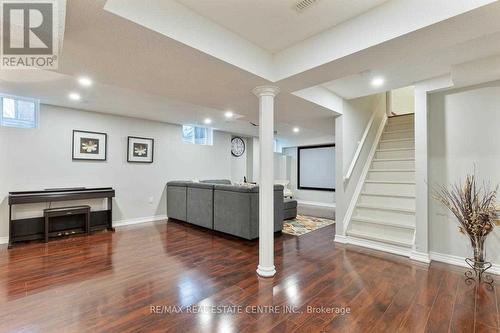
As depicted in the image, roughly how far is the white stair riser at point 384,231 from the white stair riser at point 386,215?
5.1 inches

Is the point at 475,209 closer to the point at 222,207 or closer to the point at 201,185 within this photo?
the point at 222,207

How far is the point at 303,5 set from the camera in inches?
72.1

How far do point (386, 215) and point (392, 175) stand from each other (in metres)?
0.85

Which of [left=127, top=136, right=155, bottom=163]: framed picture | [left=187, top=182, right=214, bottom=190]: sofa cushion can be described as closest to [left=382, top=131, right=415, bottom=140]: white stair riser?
[left=187, top=182, right=214, bottom=190]: sofa cushion

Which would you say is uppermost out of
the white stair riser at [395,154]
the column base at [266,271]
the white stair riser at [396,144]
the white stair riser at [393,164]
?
the white stair riser at [396,144]

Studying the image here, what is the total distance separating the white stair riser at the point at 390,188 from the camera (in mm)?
4022

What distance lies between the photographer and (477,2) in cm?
146

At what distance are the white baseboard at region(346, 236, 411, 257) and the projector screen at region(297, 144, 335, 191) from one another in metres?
4.14

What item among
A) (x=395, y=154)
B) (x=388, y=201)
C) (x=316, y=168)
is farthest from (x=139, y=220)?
(x=316, y=168)

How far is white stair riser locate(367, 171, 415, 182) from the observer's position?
4160mm

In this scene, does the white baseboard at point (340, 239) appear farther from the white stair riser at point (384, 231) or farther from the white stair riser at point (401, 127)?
the white stair riser at point (401, 127)

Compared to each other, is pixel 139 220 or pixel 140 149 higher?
pixel 140 149

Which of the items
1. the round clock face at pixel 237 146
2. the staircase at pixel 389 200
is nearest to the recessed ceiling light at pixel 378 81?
the staircase at pixel 389 200

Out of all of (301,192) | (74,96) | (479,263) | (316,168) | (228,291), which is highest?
A: (74,96)
